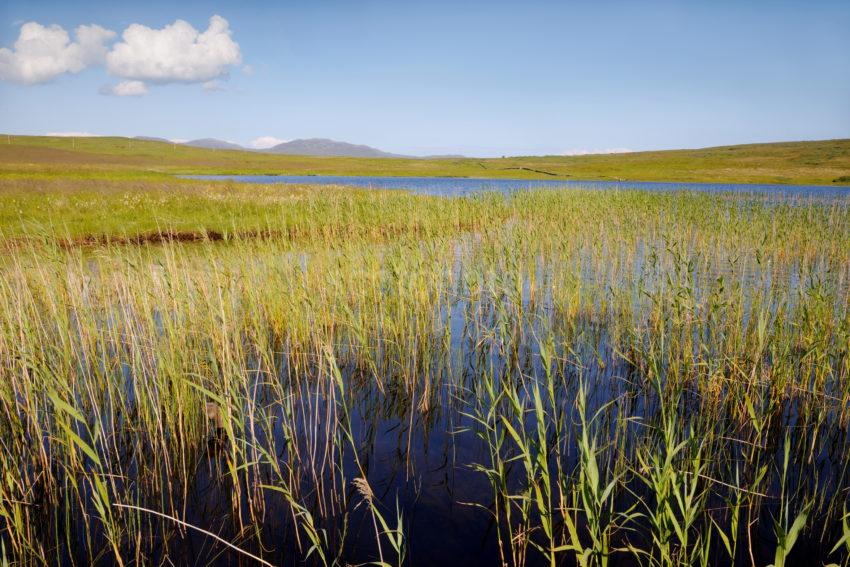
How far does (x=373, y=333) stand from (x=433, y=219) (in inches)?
283

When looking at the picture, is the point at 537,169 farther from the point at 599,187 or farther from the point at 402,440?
the point at 402,440

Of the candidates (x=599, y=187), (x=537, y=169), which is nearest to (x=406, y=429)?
(x=599, y=187)

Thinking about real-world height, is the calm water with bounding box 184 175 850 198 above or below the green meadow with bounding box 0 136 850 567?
above

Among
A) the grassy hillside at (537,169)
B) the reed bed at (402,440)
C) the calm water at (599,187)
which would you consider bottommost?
the reed bed at (402,440)


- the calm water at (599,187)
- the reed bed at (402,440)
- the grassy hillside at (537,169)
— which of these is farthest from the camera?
the grassy hillside at (537,169)

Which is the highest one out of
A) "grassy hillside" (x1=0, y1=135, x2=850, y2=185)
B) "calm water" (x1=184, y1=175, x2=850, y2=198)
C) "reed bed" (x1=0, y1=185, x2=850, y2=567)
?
"grassy hillside" (x1=0, y1=135, x2=850, y2=185)

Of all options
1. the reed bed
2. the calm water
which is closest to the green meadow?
the reed bed

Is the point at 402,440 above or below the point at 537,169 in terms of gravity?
below

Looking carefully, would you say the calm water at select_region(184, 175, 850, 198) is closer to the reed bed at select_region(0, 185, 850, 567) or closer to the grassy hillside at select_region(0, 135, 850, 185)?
the grassy hillside at select_region(0, 135, 850, 185)

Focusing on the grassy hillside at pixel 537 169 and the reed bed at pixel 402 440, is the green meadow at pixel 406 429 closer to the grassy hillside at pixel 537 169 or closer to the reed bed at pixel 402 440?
the reed bed at pixel 402 440

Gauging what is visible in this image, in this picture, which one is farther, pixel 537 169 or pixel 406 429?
pixel 537 169

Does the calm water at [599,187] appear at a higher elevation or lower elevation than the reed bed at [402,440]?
higher

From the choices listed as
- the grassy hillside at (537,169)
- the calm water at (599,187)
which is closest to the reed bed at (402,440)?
the calm water at (599,187)

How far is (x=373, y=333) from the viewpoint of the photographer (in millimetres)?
6117
